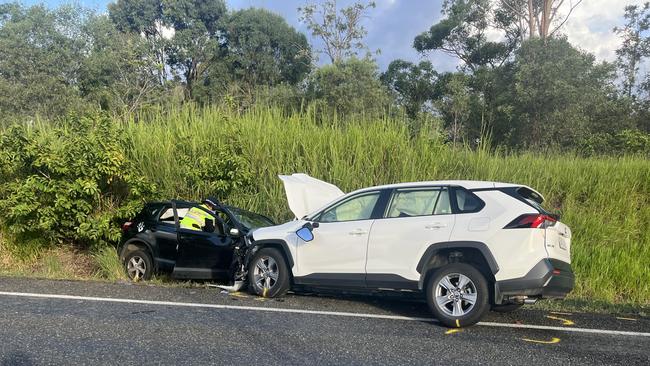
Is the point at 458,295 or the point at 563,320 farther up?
the point at 458,295

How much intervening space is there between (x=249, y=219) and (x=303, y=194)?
1309 mm

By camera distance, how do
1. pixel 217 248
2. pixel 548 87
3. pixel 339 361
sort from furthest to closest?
pixel 548 87, pixel 217 248, pixel 339 361

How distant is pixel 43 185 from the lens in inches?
464

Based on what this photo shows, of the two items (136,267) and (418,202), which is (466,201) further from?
(136,267)

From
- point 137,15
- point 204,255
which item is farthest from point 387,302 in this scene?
point 137,15

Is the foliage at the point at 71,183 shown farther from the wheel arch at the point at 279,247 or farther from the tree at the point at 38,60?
the tree at the point at 38,60

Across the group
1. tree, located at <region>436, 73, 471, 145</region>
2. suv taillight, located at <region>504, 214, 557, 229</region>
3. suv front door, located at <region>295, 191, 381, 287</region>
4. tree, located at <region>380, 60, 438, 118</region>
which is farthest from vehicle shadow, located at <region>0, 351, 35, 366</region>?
tree, located at <region>380, 60, 438, 118</region>

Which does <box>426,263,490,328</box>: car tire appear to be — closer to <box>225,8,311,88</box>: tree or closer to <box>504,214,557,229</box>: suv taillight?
<box>504,214,557,229</box>: suv taillight

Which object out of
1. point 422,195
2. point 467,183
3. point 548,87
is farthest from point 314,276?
point 548,87

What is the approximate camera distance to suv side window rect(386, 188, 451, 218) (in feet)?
24.3

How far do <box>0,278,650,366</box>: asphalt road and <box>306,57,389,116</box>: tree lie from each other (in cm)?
1812

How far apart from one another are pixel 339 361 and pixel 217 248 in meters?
5.29

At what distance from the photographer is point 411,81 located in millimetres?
35156

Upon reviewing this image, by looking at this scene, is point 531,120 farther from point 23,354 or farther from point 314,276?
point 23,354
